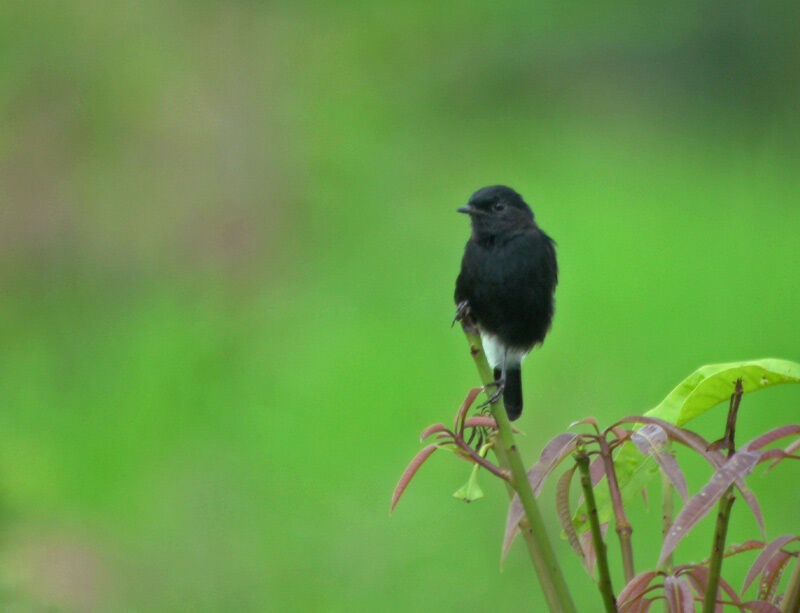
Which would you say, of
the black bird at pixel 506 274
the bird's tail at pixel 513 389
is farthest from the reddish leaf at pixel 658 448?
the bird's tail at pixel 513 389

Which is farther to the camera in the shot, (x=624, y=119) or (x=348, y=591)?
(x=624, y=119)

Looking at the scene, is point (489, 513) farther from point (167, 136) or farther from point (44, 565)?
point (167, 136)

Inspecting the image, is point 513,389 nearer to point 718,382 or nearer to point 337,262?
point 718,382

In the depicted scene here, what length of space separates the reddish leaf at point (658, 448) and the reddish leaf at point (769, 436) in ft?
0.14

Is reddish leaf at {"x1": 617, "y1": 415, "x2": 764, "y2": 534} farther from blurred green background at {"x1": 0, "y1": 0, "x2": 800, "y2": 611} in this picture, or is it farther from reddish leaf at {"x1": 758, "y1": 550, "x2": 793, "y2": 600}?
blurred green background at {"x1": 0, "y1": 0, "x2": 800, "y2": 611}

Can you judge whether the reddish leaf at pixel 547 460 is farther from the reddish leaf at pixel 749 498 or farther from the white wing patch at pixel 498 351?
the white wing patch at pixel 498 351

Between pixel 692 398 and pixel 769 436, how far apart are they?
0.22ft

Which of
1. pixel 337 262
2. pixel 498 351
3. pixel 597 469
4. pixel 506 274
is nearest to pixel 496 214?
pixel 506 274

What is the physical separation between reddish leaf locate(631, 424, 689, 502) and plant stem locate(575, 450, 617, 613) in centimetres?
5

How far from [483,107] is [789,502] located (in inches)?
73.7

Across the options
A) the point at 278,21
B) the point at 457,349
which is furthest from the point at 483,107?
the point at 457,349

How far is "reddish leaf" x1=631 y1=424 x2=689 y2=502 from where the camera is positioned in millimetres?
548

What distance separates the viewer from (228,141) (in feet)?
12.0

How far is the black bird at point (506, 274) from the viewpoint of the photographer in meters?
1.46
